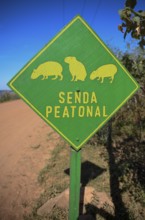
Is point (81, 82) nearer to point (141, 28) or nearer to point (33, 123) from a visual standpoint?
point (141, 28)

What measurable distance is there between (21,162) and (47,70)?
498cm

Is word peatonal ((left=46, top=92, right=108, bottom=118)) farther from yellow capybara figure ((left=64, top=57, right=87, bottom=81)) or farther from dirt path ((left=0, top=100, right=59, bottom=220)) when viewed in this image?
dirt path ((left=0, top=100, right=59, bottom=220))

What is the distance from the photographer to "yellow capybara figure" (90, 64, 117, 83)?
204 cm

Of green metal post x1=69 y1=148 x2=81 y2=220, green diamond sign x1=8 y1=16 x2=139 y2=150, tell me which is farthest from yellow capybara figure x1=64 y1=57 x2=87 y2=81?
green metal post x1=69 y1=148 x2=81 y2=220

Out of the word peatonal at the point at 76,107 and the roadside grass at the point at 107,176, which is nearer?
the word peatonal at the point at 76,107

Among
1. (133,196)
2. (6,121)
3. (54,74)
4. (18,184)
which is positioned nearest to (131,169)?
(133,196)

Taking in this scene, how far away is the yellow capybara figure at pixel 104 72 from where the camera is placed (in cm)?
204

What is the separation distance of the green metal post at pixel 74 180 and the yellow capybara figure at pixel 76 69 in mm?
637

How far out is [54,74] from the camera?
6.61 ft

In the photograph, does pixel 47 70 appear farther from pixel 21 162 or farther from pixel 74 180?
pixel 21 162

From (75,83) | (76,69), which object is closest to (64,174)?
(75,83)

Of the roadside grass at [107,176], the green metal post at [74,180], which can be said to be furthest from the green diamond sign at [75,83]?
the roadside grass at [107,176]

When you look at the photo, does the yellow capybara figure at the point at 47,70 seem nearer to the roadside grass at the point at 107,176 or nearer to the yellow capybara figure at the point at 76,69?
the yellow capybara figure at the point at 76,69

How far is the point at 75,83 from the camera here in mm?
2062
